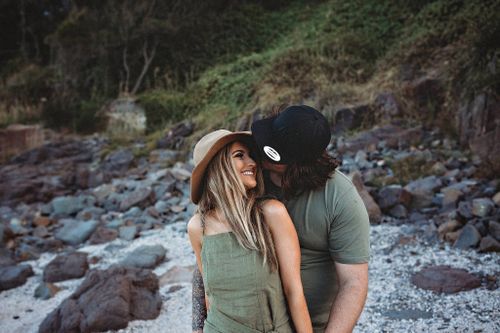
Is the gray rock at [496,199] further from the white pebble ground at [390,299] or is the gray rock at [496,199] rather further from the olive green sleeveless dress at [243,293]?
the olive green sleeveless dress at [243,293]

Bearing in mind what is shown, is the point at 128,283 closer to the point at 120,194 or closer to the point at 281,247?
the point at 281,247

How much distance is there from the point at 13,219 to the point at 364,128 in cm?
645

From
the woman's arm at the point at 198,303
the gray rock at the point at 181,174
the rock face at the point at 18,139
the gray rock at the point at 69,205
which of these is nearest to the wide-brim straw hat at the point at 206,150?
the woman's arm at the point at 198,303

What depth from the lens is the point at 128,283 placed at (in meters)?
4.12

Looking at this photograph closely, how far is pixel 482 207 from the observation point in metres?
4.70

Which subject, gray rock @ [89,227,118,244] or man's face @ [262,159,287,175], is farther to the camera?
gray rock @ [89,227,118,244]

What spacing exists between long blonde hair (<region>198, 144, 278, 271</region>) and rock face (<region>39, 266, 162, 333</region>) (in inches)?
83.2

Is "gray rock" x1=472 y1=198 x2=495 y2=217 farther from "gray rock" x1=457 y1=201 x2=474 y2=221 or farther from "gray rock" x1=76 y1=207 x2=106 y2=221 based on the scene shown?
"gray rock" x1=76 y1=207 x2=106 y2=221

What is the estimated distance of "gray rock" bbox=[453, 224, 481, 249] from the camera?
14.5 feet

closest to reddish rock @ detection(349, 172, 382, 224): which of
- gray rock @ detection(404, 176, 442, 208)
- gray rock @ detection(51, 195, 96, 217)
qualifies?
gray rock @ detection(404, 176, 442, 208)

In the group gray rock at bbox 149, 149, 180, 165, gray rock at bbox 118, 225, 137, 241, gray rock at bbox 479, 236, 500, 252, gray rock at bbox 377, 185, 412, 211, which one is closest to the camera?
gray rock at bbox 479, 236, 500, 252

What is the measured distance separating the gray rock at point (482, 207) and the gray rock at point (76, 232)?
518 cm

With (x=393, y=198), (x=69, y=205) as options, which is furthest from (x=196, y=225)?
(x=69, y=205)

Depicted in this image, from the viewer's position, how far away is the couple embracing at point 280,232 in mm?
1971
